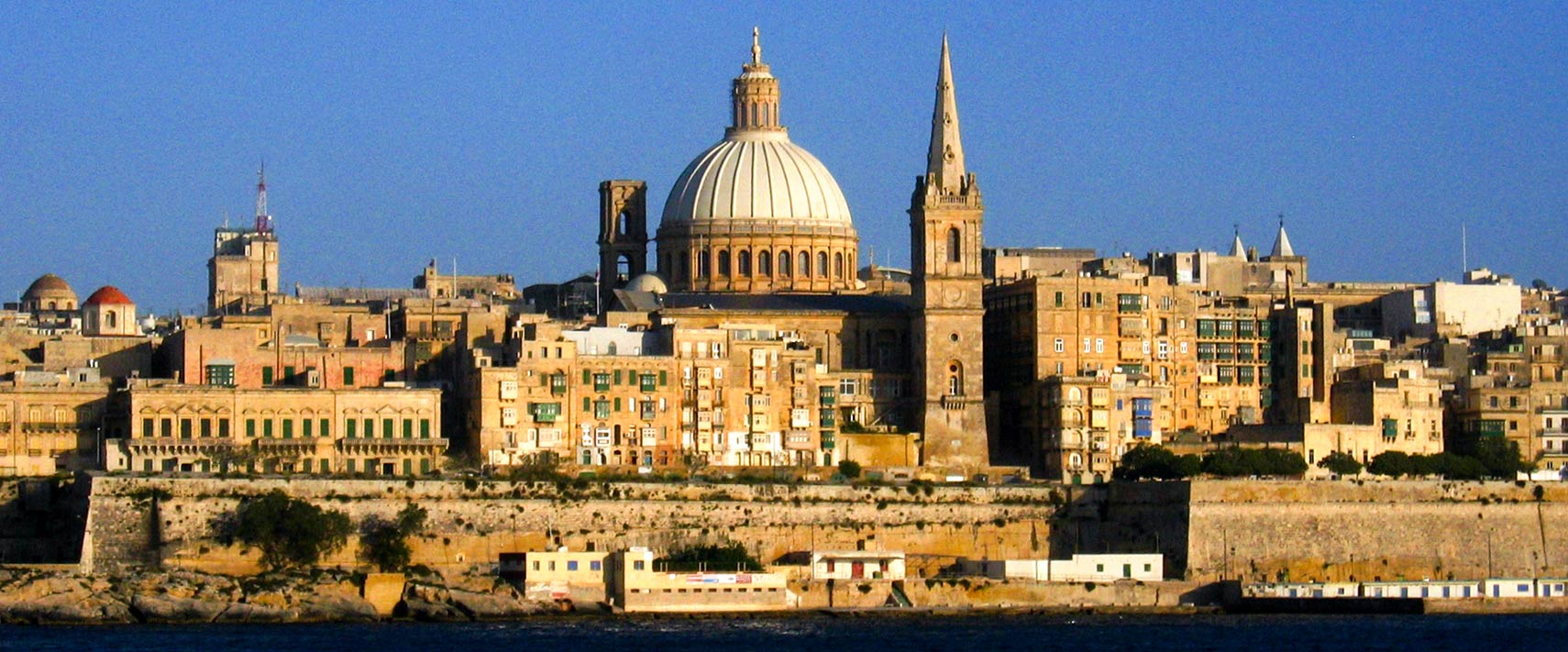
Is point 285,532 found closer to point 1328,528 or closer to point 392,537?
point 392,537

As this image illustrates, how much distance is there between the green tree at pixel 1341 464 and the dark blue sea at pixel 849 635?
1135 cm

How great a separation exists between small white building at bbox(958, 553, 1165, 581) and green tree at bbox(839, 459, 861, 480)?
24.5 ft

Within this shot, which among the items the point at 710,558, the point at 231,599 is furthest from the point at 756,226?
the point at 231,599

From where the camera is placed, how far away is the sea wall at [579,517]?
3285 inches

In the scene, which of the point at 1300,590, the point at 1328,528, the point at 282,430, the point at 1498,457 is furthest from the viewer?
the point at 1498,457

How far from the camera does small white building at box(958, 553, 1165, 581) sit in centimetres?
8412

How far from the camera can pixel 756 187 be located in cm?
10944

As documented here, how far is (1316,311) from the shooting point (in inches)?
4031

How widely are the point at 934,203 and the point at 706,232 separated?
1138 cm

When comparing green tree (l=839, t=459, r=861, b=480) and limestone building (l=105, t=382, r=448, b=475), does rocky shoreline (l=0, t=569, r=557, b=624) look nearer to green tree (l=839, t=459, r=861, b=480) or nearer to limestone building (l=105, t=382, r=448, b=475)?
limestone building (l=105, t=382, r=448, b=475)

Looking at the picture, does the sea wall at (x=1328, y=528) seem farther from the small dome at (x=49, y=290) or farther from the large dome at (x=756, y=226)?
the small dome at (x=49, y=290)

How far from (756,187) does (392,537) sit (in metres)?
27.9

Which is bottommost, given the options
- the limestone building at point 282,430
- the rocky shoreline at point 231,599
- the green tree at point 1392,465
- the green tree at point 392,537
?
the rocky shoreline at point 231,599

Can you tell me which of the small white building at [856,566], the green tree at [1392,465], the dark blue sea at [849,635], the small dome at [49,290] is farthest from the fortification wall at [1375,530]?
the small dome at [49,290]
